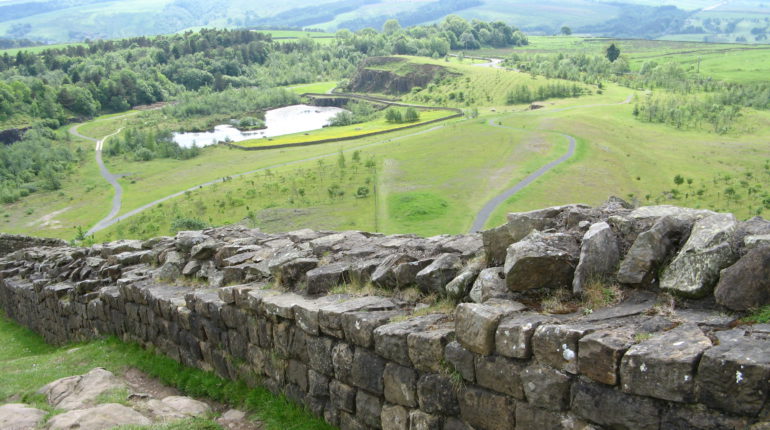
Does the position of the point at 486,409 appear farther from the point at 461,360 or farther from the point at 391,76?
the point at 391,76

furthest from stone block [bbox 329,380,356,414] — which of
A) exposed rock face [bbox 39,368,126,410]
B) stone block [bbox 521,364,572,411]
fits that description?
exposed rock face [bbox 39,368,126,410]

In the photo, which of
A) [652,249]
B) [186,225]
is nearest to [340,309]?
[652,249]

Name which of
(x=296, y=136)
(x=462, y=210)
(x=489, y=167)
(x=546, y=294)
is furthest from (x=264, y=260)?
(x=296, y=136)

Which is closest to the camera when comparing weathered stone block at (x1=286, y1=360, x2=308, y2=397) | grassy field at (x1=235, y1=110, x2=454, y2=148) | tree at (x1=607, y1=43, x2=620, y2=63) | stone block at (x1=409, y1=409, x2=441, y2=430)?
stone block at (x1=409, y1=409, x2=441, y2=430)

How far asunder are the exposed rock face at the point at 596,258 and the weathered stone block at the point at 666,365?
1.65m

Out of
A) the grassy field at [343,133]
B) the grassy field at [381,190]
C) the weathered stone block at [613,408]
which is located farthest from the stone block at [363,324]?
the grassy field at [343,133]

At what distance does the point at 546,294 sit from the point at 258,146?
109626 millimetres

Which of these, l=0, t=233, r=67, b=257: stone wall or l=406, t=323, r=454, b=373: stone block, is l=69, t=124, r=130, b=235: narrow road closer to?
l=0, t=233, r=67, b=257: stone wall

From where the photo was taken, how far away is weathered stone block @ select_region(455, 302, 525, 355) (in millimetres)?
8414

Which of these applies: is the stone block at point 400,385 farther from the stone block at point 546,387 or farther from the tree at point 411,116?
the tree at point 411,116

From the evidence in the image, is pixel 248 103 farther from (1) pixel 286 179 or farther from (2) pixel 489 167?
(2) pixel 489 167

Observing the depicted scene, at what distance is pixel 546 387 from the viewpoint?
7793 mm

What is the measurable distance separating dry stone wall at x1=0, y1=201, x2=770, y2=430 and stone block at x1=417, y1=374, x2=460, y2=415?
0.02 m

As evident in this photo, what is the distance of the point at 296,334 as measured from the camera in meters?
11.7
